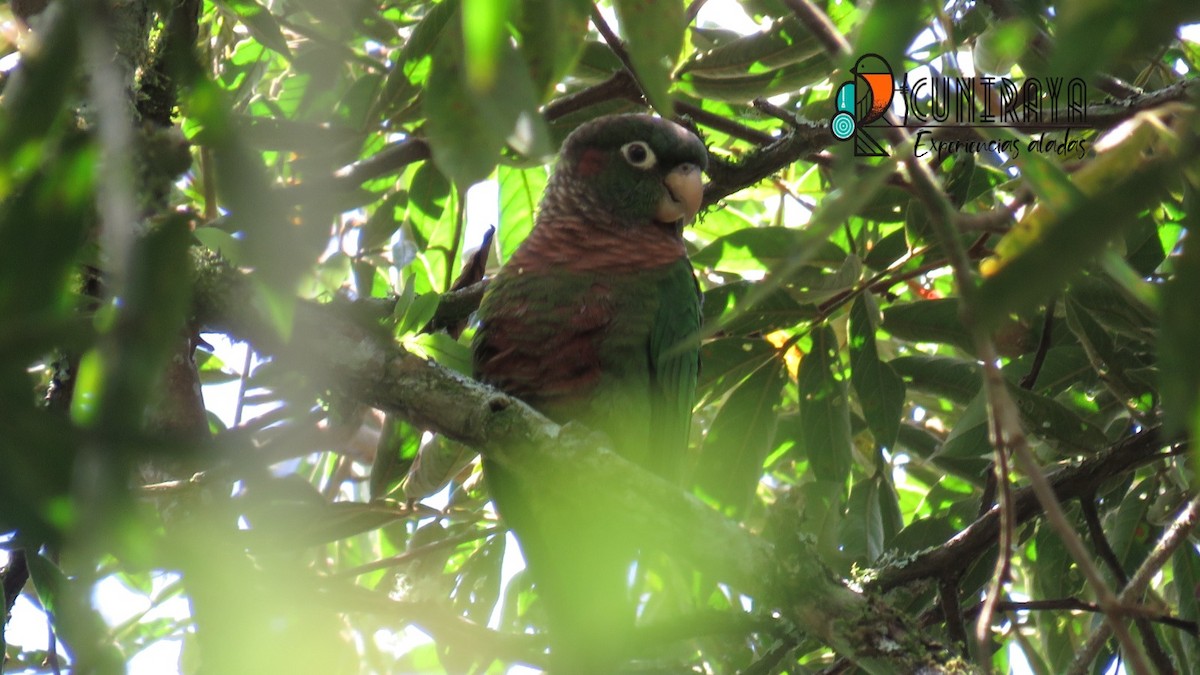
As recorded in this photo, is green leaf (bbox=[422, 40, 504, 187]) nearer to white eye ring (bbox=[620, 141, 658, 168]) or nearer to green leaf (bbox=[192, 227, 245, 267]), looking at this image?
green leaf (bbox=[192, 227, 245, 267])

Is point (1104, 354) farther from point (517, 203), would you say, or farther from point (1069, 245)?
point (517, 203)

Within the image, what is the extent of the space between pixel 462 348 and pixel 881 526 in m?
1.31

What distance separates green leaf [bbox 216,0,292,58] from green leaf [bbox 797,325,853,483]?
1.70 m

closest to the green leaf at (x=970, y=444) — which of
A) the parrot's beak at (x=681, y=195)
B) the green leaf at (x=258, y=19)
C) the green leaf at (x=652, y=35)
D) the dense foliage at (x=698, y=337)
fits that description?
the dense foliage at (x=698, y=337)

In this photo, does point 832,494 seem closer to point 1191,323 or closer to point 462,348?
point 462,348

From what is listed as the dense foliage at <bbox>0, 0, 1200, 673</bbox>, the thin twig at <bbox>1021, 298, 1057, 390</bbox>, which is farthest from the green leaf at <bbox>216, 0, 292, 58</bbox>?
the thin twig at <bbox>1021, 298, 1057, 390</bbox>

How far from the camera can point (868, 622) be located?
64.9 inches

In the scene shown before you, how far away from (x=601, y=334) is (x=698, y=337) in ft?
5.95

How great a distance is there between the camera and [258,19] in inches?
110

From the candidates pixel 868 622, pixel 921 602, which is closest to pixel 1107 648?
pixel 921 602

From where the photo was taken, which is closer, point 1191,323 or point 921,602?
point 1191,323

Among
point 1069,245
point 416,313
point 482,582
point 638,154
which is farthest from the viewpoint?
point 638,154

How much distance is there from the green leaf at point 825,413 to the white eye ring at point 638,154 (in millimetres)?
990

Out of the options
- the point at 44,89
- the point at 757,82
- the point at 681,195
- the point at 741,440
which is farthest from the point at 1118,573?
the point at 44,89
